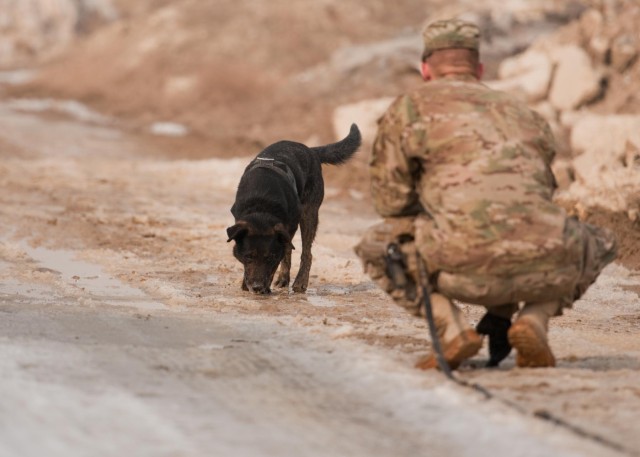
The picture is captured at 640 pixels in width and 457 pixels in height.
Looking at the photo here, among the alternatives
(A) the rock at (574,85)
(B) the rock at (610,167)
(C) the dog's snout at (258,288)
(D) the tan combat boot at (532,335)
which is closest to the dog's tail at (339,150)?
(C) the dog's snout at (258,288)

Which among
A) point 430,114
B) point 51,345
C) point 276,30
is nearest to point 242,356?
point 51,345

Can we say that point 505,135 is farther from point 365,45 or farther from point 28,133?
point 365,45

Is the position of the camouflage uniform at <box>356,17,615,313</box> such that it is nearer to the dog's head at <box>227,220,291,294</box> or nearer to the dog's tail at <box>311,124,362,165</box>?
the dog's head at <box>227,220,291,294</box>

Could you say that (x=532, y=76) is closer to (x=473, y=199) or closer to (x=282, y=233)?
(x=282, y=233)

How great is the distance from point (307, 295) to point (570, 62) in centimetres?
1153

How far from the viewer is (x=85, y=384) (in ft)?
15.0

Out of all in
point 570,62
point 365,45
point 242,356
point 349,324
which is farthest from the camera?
point 365,45

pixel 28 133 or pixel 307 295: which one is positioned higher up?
pixel 28 133

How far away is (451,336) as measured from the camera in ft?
16.3

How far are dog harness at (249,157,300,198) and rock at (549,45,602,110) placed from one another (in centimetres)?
1031

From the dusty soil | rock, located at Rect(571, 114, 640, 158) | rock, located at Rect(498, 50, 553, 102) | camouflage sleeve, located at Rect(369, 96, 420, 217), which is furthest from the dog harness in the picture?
rock, located at Rect(498, 50, 553, 102)

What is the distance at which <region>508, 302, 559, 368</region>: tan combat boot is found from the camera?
4902mm

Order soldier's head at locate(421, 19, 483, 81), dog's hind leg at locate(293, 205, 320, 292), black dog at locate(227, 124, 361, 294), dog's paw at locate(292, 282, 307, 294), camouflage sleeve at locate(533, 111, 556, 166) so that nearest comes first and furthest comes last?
camouflage sleeve at locate(533, 111, 556, 166) → soldier's head at locate(421, 19, 483, 81) → black dog at locate(227, 124, 361, 294) → dog's paw at locate(292, 282, 307, 294) → dog's hind leg at locate(293, 205, 320, 292)

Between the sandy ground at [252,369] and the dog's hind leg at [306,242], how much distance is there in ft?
0.58
